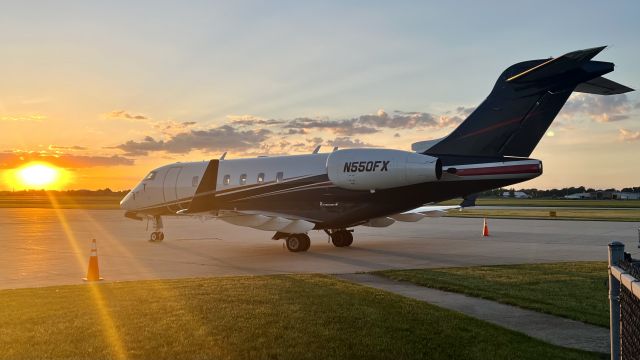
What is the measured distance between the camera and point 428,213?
883 inches

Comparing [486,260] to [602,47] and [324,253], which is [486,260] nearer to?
[324,253]

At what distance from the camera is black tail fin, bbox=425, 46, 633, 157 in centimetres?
1458

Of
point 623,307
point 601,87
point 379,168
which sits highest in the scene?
point 601,87

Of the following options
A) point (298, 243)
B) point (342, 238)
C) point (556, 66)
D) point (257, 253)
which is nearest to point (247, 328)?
point (556, 66)

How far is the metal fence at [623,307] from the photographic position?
438 centimetres

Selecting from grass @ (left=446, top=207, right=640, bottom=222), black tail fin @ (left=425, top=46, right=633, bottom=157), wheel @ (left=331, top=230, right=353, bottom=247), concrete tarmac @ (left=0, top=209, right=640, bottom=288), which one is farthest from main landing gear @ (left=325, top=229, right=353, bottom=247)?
grass @ (left=446, top=207, right=640, bottom=222)

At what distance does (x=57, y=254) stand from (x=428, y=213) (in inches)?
529

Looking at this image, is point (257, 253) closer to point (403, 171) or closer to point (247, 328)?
point (403, 171)

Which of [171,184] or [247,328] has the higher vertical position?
[171,184]

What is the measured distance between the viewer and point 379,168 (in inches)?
664

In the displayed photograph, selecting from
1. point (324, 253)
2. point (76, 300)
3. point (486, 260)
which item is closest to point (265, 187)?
point (324, 253)

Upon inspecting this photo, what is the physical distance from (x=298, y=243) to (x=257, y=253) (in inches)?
54.8

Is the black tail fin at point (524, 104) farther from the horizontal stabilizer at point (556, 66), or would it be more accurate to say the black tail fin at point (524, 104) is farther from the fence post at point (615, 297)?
the fence post at point (615, 297)

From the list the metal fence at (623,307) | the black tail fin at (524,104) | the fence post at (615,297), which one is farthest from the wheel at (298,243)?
the fence post at (615,297)
